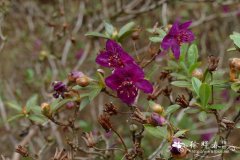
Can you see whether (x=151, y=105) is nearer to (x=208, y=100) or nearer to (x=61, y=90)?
(x=208, y=100)

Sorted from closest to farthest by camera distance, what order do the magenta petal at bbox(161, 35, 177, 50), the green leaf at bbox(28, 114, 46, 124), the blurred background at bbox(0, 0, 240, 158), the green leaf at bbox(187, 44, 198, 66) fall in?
1. the magenta petal at bbox(161, 35, 177, 50)
2. the green leaf at bbox(187, 44, 198, 66)
3. the green leaf at bbox(28, 114, 46, 124)
4. the blurred background at bbox(0, 0, 240, 158)

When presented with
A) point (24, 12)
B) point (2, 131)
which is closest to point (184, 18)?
point (24, 12)

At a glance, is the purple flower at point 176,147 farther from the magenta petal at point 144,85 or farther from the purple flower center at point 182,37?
the purple flower center at point 182,37

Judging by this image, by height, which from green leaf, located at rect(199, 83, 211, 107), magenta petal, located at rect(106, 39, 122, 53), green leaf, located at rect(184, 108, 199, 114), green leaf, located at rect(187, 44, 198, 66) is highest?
magenta petal, located at rect(106, 39, 122, 53)

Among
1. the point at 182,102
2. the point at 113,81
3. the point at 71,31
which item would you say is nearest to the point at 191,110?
the point at 182,102

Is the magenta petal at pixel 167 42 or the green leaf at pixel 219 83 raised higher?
the magenta petal at pixel 167 42

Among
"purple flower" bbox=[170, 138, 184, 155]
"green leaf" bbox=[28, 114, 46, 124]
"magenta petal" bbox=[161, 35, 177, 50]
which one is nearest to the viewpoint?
"purple flower" bbox=[170, 138, 184, 155]

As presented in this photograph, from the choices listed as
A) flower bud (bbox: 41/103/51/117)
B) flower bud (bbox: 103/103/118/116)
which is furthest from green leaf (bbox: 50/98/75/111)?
flower bud (bbox: 103/103/118/116)

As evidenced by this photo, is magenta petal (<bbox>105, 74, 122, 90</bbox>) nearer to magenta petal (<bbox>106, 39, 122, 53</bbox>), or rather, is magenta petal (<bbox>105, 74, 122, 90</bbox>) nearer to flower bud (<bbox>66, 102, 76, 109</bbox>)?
magenta petal (<bbox>106, 39, 122, 53</bbox>)

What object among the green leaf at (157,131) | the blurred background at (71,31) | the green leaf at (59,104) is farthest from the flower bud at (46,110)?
the blurred background at (71,31)

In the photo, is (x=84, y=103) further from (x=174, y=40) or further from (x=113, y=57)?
(x=174, y=40)
